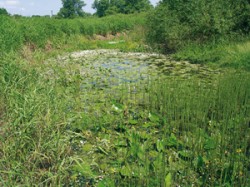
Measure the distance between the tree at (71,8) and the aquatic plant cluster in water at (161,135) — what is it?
54119mm

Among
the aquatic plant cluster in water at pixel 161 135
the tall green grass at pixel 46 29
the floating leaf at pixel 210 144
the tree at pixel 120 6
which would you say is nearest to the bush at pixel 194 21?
the tall green grass at pixel 46 29

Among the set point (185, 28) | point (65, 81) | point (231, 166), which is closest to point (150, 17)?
point (185, 28)

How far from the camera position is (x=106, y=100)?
5461 millimetres

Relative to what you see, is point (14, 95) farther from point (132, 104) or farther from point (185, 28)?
point (185, 28)

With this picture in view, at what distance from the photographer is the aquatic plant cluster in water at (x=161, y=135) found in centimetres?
282

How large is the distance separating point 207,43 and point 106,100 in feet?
24.8

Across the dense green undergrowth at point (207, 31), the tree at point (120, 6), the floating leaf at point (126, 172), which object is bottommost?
the floating leaf at point (126, 172)

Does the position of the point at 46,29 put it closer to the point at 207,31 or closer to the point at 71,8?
the point at 207,31

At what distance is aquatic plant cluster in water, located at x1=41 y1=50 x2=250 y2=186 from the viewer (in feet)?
9.25

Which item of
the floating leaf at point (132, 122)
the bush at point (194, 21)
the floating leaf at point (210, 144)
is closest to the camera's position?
the floating leaf at point (210, 144)

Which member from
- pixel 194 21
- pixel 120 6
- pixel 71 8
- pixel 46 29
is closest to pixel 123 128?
pixel 194 21

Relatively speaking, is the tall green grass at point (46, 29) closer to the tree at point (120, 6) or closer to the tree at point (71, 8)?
the tree at point (120, 6)

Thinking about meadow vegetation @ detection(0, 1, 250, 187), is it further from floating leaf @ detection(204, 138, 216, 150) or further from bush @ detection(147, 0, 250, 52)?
bush @ detection(147, 0, 250, 52)

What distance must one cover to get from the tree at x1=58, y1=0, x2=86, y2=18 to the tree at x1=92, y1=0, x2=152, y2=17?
465cm
